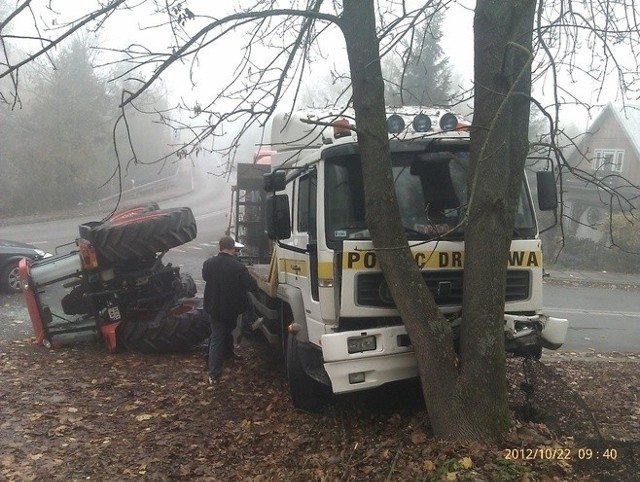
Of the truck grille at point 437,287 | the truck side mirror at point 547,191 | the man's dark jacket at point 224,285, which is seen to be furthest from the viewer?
the man's dark jacket at point 224,285

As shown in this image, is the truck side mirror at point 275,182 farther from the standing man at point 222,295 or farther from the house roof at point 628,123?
the house roof at point 628,123

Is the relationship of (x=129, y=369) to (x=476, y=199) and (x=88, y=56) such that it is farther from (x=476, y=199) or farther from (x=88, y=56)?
(x=88, y=56)

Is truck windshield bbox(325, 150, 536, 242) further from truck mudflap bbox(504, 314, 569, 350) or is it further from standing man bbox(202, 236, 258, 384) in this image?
standing man bbox(202, 236, 258, 384)

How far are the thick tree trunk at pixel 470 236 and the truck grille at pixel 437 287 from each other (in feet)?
1.48

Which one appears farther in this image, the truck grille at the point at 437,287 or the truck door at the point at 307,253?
the truck door at the point at 307,253

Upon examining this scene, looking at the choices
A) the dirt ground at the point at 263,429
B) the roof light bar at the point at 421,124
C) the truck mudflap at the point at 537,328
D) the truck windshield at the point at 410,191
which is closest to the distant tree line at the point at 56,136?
the dirt ground at the point at 263,429

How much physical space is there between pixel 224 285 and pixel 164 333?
4.89 ft

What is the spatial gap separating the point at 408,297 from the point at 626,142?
30061mm

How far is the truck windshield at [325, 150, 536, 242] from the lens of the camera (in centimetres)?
534

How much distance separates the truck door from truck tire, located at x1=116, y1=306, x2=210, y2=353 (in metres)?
2.01

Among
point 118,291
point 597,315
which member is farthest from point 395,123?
point 597,315

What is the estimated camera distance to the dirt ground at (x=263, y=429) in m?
4.11

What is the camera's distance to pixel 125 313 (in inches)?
320

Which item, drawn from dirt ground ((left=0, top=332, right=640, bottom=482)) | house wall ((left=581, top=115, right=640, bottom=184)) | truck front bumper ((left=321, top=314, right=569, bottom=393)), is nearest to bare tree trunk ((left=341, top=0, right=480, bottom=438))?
truck front bumper ((left=321, top=314, right=569, bottom=393))
